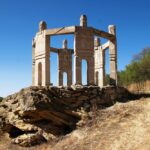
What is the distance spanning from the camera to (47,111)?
13828mm

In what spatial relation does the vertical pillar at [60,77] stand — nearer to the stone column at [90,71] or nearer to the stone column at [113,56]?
the stone column at [113,56]

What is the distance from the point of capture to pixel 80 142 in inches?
491

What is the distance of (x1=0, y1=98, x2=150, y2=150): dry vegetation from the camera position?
454 inches

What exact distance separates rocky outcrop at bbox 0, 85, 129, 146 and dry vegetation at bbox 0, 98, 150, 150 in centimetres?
61

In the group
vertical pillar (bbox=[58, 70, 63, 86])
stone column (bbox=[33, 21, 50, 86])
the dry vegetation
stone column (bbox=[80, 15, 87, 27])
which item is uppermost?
stone column (bbox=[80, 15, 87, 27])

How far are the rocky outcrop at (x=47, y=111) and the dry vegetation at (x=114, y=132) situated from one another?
606 millimetres

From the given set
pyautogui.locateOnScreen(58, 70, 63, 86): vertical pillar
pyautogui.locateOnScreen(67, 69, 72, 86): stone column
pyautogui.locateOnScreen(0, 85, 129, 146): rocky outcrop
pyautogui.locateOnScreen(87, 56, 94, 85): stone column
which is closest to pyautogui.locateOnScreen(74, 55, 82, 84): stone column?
pyautogui.locateOnScreen(87, 56, 94, 85): stone column

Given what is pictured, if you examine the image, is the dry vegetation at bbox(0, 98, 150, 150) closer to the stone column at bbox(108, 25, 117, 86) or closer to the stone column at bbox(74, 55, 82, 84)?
the stone column at bbox(74, 55, 82, 84)

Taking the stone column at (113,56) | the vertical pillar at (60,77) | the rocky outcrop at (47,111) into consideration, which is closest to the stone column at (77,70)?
the rocky outcrop at (47,111)

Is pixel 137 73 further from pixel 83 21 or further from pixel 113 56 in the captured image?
pixel 83 21

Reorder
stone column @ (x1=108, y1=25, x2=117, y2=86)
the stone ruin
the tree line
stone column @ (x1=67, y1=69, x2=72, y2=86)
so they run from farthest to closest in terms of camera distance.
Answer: the tree line < stone column @ (x1=67, y1=69, x2=72, y2=86) < stone column @ (x1=108, y1=25, x2=117, y2=86) < the stone ruin

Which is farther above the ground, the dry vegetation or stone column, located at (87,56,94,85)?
stone column, located at (87,56,94,85)

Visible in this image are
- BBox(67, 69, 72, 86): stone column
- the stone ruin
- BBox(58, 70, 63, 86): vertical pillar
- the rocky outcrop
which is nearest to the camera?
the rocky outcrop

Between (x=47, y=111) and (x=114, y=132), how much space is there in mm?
3269
